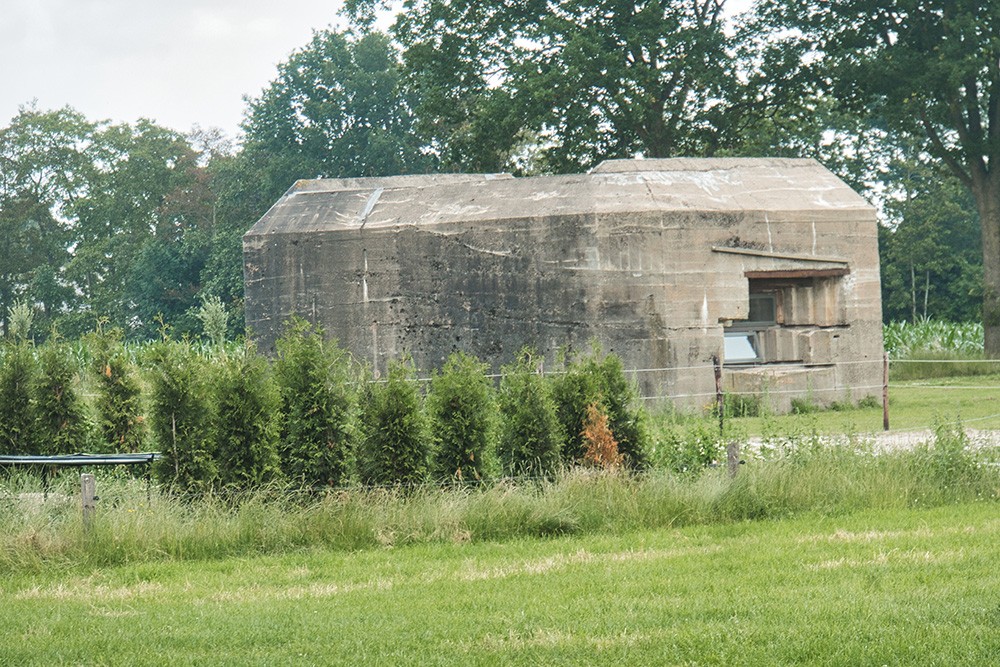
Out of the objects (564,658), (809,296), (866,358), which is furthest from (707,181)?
(564,658)

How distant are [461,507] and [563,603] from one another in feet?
7.58

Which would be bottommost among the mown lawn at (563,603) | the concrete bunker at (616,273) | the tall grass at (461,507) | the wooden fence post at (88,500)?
the mown lawn at (563,603)

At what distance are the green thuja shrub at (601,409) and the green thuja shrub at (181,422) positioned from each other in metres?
2.67

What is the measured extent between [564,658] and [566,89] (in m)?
21.4

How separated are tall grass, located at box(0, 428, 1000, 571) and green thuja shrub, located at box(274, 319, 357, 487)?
0.27m

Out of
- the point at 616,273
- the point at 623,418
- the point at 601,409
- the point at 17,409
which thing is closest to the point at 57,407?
the point at 17,409

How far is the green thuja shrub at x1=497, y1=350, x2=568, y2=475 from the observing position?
30.7ft

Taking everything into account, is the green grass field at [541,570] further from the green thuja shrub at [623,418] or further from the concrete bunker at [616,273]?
the concrete bunker at [616,273]

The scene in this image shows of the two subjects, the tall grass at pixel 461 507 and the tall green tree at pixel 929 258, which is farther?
the tall green tree at pixel 929 258

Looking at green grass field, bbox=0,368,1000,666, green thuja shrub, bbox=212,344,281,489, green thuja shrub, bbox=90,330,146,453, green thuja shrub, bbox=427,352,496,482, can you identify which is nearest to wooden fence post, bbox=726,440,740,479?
green grass field, bbox=0,368,1000,666

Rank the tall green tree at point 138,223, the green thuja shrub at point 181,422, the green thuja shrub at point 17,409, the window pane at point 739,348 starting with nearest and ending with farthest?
the green thuja shrub at point 181,422 < the green thuja shrub at point 17,409 < the window pane at point 739,348 < the tall green tree at point 138,223

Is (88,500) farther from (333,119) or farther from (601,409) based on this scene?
(333,119)

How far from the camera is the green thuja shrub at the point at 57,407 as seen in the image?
1070 centimetres

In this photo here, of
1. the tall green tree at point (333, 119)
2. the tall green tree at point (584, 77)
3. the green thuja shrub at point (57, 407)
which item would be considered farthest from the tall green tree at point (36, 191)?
the green thuja shrub at point (57, 407)
